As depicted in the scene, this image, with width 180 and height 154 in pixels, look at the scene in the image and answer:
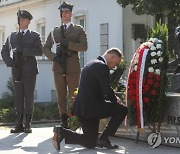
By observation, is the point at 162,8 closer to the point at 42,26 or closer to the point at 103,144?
the point at 103,144

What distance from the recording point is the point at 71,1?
64.7 ft

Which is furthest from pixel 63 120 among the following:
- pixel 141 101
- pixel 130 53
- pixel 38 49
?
pixel 130 53

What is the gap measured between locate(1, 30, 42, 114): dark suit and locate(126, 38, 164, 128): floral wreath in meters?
2.27

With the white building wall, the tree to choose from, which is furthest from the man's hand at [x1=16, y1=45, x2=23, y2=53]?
the white building wall

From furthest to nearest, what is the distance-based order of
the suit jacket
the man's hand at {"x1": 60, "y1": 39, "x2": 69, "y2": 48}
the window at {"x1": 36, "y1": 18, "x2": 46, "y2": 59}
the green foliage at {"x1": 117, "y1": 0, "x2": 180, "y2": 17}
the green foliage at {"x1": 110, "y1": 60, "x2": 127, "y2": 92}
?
the window at {"x1": 36, "y1": 18, "x2": 46, "y2": 59}, the green foliage at {"x1": 117, "y1": 0, "x2": 180, "y2": 17}, the green foliage at {"x1": 110, "y1": 60, "x2": 127, "y2": 92}, the man's hand at {"x1": 60, "y1": 39, "x2": 69, "y2": 48}, the suit jacket

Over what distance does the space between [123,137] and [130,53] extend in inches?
365

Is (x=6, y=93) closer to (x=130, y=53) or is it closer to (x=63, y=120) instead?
(x=130, y=53)

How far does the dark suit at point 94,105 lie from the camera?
6.82 meters

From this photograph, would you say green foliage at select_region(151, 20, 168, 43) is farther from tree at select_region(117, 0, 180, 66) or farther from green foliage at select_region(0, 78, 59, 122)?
green foliage at select_region(0, 78, 59, 122)

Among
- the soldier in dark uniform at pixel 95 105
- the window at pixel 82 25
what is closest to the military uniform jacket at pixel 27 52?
the soldier in dark uniform at pixel 95 105

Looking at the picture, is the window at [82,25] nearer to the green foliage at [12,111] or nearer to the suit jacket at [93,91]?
the green foliage at [12,111]

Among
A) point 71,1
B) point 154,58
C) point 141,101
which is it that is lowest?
point 141,101

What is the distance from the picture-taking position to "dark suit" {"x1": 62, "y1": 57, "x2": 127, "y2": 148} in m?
6.82

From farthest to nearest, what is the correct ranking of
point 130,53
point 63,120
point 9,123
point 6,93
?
point 130,53, point 6,93, point 9,123, point 63,120
